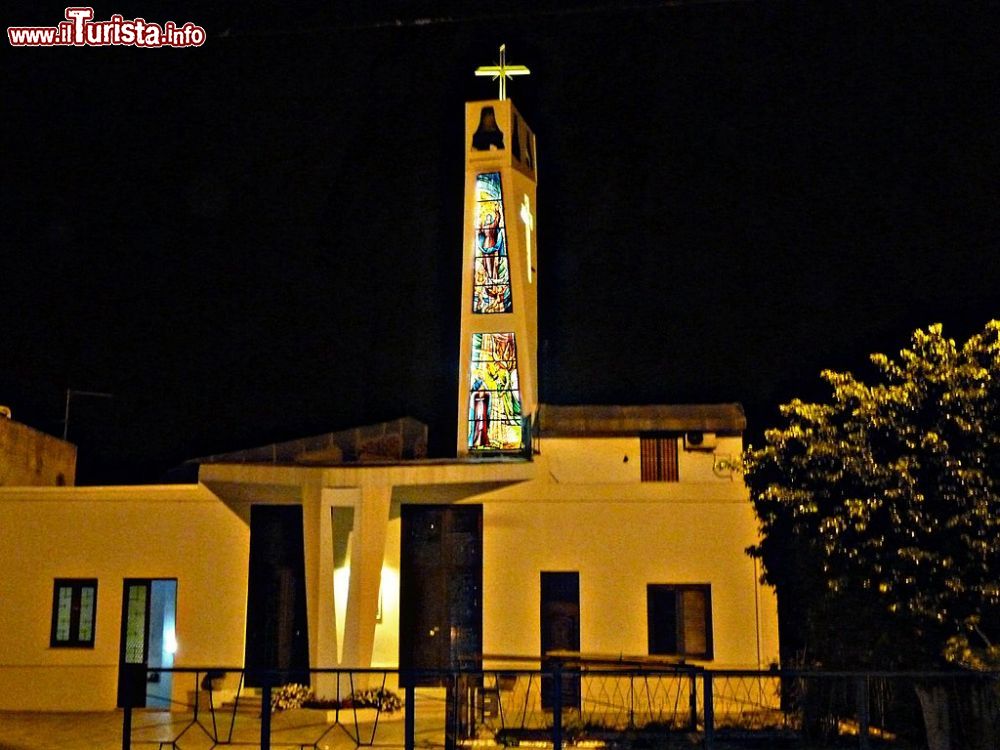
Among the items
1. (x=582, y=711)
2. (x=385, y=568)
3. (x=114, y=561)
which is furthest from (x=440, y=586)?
(x=114, y=561)

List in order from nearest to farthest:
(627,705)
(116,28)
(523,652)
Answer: (116,28), (627,705), (523,652)

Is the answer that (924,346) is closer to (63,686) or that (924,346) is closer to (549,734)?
(549,734)

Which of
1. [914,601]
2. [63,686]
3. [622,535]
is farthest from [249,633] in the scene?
[914,601]

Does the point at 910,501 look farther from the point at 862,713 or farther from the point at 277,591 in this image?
the point at 277,591

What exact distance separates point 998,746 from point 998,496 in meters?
2.69

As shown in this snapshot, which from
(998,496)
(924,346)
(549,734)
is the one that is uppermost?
(924,346)

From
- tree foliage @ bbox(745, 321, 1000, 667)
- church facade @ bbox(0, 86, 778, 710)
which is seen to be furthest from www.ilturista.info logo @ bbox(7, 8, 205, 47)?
tree foliage @ bbox(745, 321, 1000, 667)

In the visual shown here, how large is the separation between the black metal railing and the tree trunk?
0.04 metres

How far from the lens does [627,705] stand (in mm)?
17172

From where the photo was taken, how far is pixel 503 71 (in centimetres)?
2353

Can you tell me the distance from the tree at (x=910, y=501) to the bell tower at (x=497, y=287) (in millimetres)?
7803

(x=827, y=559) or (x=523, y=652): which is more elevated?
(x=827, y=559)

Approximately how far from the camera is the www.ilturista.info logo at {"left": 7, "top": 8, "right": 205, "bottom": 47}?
611 inches

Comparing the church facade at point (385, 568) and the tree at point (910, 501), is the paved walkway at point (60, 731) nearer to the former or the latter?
the church facade at point (385, 568)
